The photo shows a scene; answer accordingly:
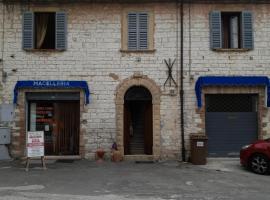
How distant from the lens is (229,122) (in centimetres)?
1662

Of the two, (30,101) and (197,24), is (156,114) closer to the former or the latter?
(197,24)

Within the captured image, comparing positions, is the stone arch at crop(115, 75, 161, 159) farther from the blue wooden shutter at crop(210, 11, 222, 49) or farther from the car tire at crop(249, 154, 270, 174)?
the car tire at crop(249, 154, 270, 174)

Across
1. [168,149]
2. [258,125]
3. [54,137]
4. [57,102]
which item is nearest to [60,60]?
[57,102]

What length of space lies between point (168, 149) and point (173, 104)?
180cm

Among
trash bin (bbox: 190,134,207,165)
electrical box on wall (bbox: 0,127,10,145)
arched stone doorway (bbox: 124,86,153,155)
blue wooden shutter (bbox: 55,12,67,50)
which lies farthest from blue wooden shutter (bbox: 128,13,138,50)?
electrical box on wall (bbox: 0,127,10,145)

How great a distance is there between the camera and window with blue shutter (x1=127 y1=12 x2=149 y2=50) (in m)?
16.4

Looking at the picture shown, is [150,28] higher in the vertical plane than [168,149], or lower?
higher

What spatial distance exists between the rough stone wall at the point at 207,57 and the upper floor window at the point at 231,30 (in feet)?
0.70

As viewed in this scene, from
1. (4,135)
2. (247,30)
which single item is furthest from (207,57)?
(4,135)

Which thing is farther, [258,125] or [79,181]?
[258,125]

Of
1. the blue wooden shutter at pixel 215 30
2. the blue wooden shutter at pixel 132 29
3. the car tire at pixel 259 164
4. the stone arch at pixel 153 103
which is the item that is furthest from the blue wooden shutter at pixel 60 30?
the car tire at pixel 259 164

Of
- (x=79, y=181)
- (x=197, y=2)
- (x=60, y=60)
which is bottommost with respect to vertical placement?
(x=79, y=181)

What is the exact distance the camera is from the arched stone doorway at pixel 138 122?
54.3 feet

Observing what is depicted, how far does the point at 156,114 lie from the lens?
1627cm
